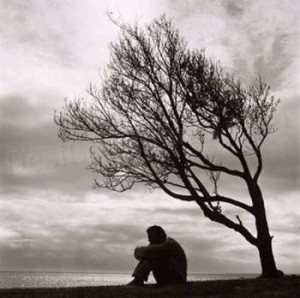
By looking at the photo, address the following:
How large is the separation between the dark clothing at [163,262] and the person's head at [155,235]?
39 centimetres

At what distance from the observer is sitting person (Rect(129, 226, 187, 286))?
1581cm

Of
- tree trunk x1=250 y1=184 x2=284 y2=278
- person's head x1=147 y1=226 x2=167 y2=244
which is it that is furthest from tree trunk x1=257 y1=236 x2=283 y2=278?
person's head x1=147 y1=226 x2=167 y2=244

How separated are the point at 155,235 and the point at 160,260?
876 millimetres

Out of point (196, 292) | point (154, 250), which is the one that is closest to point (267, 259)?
point (154, 250)

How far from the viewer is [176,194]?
21609 millimetres

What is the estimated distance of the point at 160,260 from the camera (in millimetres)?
16062

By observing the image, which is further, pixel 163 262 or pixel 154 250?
pixel 163 262

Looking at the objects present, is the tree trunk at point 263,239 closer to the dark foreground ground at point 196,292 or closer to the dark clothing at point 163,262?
the dark foreground ground at point 196,292

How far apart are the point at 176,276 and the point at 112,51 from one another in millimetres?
11012

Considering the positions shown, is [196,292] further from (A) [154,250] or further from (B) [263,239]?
(B) [263,239]

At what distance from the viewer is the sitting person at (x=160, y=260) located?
51.9 feet

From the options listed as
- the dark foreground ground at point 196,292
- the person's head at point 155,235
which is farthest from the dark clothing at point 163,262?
the dark foreground ground at point 196,292

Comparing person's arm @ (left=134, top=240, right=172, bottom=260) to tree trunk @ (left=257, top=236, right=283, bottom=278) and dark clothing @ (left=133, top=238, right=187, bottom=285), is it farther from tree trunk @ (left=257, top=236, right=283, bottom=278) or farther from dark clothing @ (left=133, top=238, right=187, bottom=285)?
tree trunk @ (left=257, top=236, right=283, bottom=278)

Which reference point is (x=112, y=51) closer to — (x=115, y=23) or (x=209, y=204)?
(x=115, y=23)
